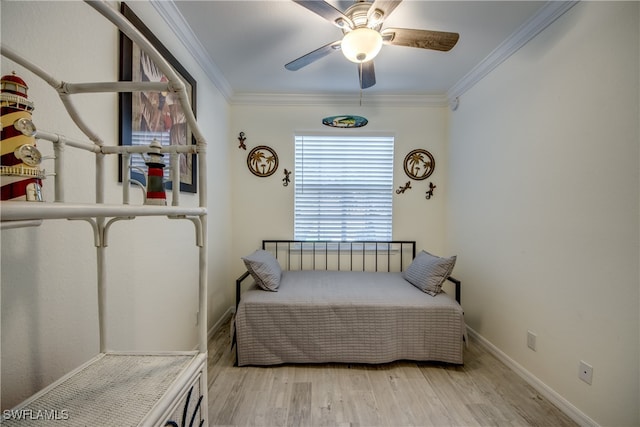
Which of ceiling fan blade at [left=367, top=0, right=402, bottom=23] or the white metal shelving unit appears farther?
ceiling fan blade at [left=367, top=0, right=402, bottom=23]

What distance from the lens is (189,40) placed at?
1884mm

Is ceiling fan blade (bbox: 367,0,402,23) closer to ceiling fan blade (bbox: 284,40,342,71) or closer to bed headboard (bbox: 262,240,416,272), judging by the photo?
ceiling fan blade (bbox: 284,40,342,71)

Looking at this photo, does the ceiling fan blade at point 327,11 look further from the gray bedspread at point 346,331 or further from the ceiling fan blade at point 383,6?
the gray bedspread at point 346,331

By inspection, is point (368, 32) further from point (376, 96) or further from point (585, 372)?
point (585, 372)

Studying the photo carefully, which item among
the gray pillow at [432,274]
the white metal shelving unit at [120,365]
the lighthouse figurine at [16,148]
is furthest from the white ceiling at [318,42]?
the gray pillow at [432,274]

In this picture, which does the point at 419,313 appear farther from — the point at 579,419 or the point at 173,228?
the point at 173,228

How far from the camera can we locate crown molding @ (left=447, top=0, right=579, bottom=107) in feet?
5.24

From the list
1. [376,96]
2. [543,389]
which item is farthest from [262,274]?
[376,96]

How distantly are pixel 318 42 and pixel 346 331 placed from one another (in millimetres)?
2251

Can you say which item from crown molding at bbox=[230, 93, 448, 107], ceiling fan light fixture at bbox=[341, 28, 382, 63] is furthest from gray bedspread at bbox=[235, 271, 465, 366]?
crown molding at bbox=[230, 93, 448, 107]

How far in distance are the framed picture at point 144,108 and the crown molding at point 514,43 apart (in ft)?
7.80

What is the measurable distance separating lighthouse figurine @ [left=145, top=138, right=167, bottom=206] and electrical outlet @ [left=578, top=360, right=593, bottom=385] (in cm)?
228

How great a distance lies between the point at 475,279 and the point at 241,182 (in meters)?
2.65

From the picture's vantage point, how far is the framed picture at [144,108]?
127cm
